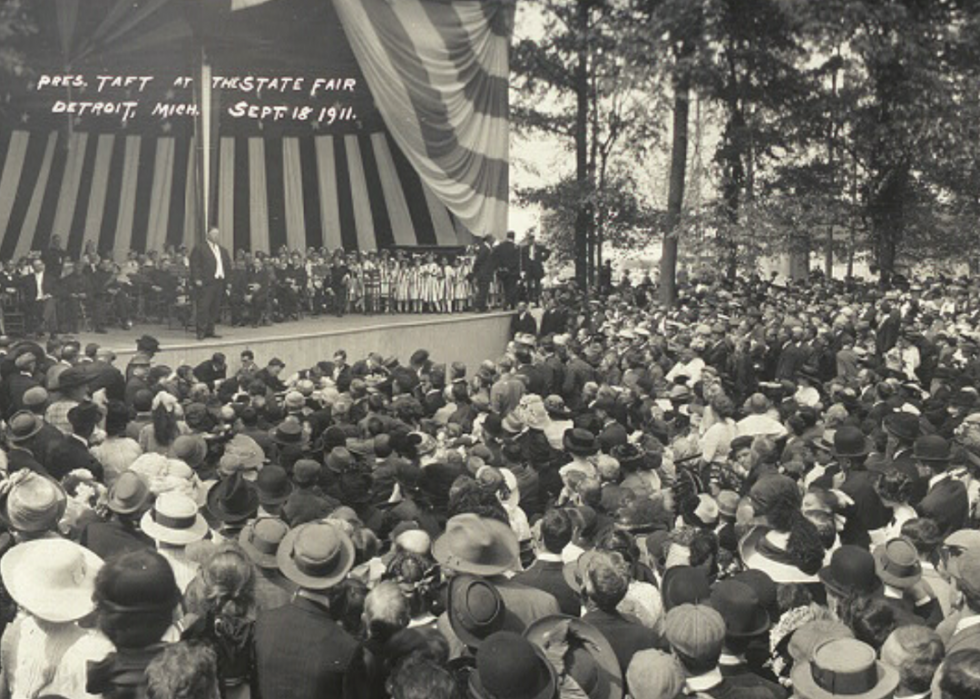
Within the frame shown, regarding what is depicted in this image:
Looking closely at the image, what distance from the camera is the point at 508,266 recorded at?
67.5 ft

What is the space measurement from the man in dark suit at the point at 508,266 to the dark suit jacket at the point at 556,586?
620 inches

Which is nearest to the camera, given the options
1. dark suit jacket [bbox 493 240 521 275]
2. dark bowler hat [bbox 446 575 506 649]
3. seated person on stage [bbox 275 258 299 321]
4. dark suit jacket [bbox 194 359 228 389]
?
dark bowler hat [bbox 446 575 506 649]

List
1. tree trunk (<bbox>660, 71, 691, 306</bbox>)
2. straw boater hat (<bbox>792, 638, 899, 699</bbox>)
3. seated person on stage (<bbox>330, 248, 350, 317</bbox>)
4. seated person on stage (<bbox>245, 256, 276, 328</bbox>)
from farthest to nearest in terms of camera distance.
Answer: tree trunk (<bbox>660, 71, 691, 306</bbox>)
seated person on stage (<bbox>330, 248, 350, 317</bbox>)
seated person on stage (<bbox>245, 256, 276, 328</bbox>)
straw boater hat (<bbox>792, 638, 899, 699</bbox>)

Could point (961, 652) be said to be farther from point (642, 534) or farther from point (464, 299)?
point (464, 299)

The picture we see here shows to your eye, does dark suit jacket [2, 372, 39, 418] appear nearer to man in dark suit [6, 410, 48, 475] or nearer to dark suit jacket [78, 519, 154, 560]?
man in dark suit [6, 410, 48, 475]

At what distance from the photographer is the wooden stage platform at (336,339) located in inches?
583

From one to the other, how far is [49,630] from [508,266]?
1716 centimetres

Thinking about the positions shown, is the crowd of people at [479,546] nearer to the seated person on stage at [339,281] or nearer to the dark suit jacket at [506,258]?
the seated person on stage at [339,281]

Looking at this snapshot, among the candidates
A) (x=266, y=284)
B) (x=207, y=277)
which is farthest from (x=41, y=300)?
(x=266, y=284)

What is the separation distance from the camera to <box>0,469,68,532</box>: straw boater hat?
14.4ft

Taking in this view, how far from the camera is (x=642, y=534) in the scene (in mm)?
5375

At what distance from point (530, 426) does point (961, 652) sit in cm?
456

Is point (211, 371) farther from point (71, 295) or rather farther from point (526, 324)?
point (526, 324)

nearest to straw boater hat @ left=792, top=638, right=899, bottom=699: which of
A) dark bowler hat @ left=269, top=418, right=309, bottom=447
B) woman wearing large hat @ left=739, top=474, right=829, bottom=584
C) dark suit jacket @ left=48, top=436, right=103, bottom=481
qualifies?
woman wearing large hat @ left=739, top=474, right=829, bottom=584
